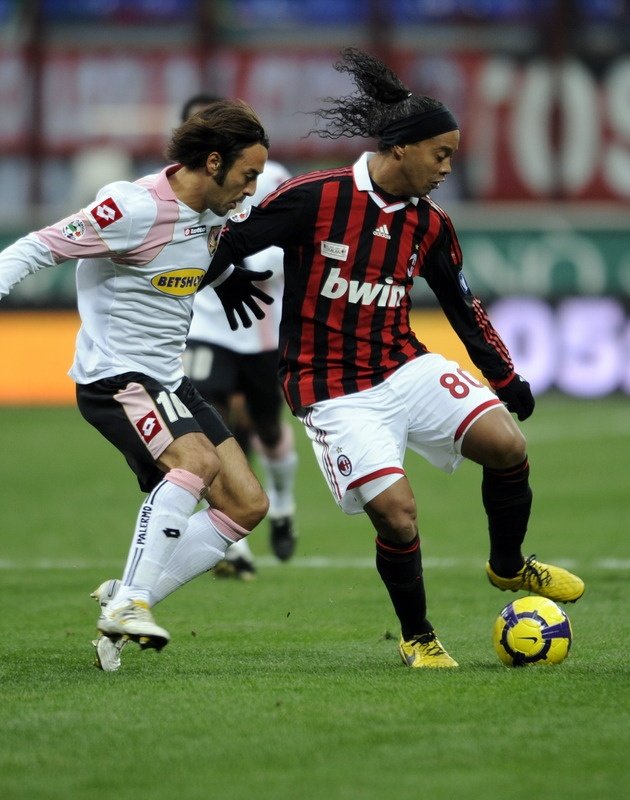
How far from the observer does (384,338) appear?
18.7 ft

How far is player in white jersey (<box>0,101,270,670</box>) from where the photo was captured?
5.25 m

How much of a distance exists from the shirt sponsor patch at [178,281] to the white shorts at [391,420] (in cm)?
65

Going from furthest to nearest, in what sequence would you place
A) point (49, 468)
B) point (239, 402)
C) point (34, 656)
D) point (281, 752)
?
point (49, 468), point (239, 402), point (34, 656), point (281, 752)

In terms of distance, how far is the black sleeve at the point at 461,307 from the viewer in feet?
19.0

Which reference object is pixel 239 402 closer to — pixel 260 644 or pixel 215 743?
pixel 260 644

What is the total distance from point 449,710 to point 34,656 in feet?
6.06

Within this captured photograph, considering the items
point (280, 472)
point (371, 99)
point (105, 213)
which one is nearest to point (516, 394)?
point (371, 99)

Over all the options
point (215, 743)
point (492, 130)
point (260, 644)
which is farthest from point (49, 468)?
point (492, 130)

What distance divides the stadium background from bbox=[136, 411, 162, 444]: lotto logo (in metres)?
16.9

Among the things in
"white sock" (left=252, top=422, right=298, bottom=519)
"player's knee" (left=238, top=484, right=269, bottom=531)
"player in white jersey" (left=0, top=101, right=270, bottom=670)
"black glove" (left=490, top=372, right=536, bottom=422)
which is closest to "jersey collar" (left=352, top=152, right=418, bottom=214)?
"player in white jersey" (left=0, top=101, right=270, bottom=670)

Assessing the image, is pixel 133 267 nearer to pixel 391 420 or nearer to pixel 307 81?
pixel 391 420

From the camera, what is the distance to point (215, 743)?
4156 mm

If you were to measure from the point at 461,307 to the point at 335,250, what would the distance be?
1.92 ft

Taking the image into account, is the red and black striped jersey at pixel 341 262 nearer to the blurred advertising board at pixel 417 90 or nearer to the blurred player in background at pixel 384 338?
the blurred player in background at pixel 384 338
